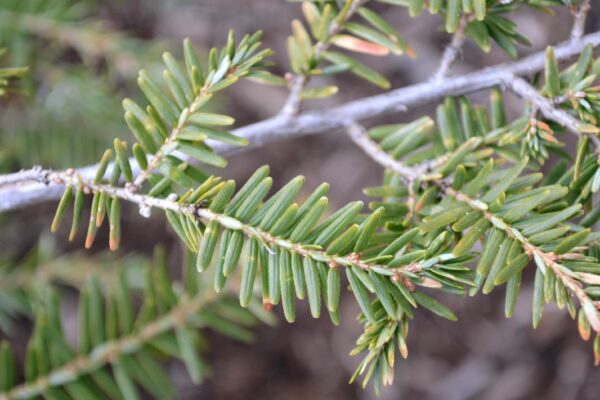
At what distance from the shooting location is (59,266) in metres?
1.17

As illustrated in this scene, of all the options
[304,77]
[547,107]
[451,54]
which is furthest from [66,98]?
[547,107]

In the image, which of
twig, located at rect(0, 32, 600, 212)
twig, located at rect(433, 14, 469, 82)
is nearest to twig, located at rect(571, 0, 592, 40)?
twig, located at rect(0, 32, 600, 212)

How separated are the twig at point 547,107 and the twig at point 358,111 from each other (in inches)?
0.9

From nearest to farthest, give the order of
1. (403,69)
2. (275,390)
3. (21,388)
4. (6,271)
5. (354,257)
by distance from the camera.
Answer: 1. (354,257)
2. (21,388)
3. (6,271)
4. (275,390)
5. (403,69)

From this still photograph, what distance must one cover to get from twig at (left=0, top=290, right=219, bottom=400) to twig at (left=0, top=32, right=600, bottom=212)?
0.98ft

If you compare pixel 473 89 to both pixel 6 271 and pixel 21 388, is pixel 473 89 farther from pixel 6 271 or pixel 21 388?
pixel 6 271

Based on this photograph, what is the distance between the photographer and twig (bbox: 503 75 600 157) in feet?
1.92

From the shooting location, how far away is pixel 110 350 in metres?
0.90

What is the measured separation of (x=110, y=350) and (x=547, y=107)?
2.42ft

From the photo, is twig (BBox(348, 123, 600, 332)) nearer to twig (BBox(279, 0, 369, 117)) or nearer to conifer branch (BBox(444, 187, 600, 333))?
conifer branch (BBox(444, 187, 600, 333))

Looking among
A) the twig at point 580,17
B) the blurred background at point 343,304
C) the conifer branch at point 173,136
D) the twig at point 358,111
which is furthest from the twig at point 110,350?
the twig at point 580,17

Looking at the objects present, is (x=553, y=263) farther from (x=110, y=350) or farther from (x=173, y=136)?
(x=110, y=350)

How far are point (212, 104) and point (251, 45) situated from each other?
0.69m

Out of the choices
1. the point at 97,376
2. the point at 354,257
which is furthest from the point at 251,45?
the point at 97,376
